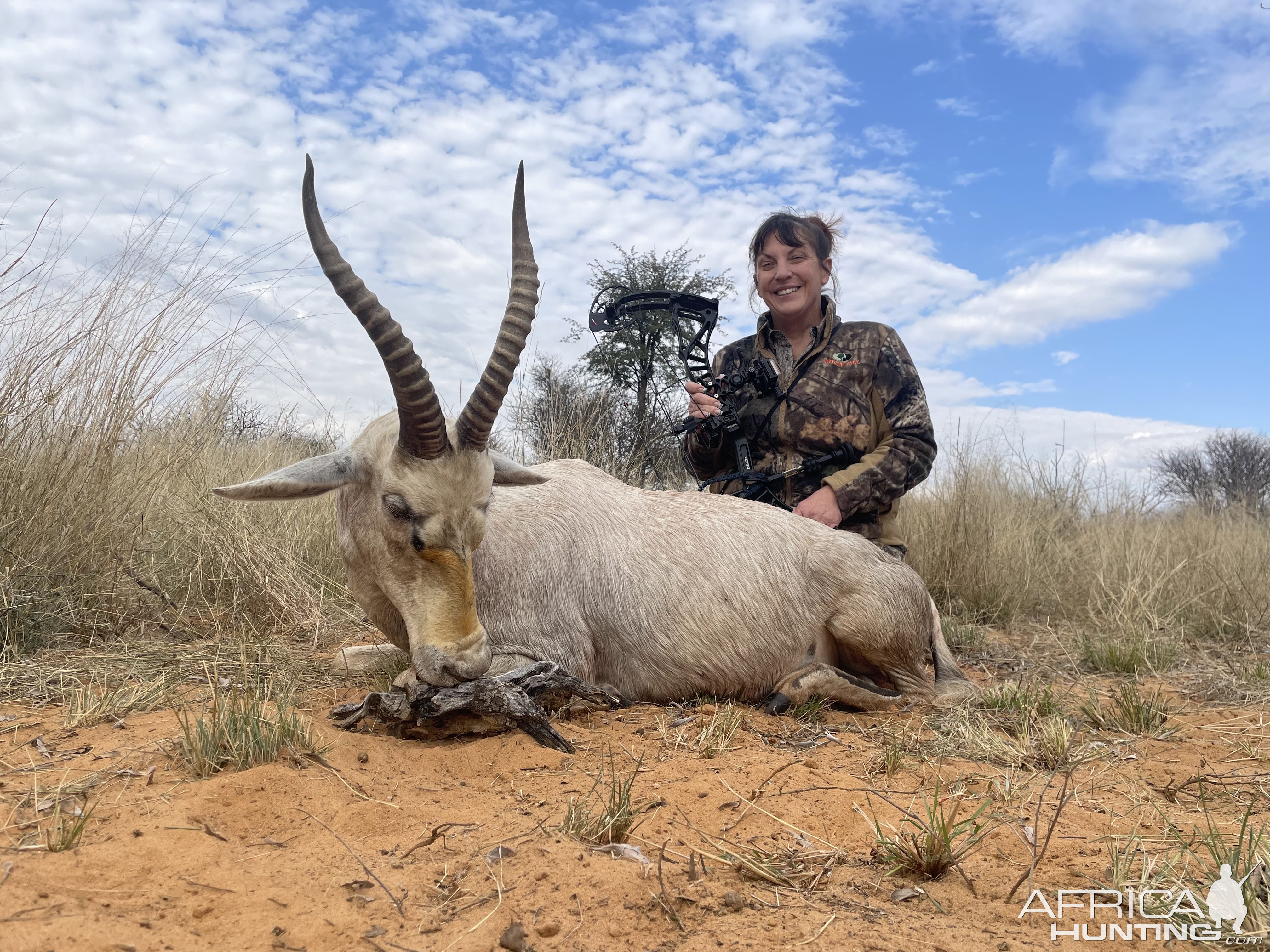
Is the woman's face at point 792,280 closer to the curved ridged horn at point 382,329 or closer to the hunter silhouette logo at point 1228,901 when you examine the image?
the curved ridged horn at point 382,329

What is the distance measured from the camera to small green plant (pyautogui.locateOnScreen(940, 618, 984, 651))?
617cm

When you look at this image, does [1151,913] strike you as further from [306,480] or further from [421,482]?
[306,480]

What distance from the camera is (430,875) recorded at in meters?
Result: 2.06

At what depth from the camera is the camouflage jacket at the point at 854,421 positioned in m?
5.61

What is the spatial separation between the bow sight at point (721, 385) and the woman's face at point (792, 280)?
1.32ft

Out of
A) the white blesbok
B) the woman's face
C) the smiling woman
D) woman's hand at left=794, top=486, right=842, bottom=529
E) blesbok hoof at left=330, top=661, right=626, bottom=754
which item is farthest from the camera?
the woman's face

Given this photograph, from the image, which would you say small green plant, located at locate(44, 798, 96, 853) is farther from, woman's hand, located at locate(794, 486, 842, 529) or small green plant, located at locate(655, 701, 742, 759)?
woman's hand, located at locate(794, 486, 842, 529)

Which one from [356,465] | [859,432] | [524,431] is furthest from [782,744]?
[524,431]

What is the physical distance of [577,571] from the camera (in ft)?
13.8

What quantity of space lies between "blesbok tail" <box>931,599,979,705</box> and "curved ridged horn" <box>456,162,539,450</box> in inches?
107

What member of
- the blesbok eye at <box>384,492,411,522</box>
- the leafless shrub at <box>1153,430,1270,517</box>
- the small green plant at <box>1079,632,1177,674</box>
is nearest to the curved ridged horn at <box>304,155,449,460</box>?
the blesbok eye at <box>384,492,411,522</box>

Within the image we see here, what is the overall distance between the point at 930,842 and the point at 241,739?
6.74 ft

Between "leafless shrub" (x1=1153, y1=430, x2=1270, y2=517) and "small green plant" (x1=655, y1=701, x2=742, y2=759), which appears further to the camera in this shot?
"leafless shrub" (x1=1153, y1=430, x2=1270, y2=517)

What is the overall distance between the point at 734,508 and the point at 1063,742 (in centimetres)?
204
